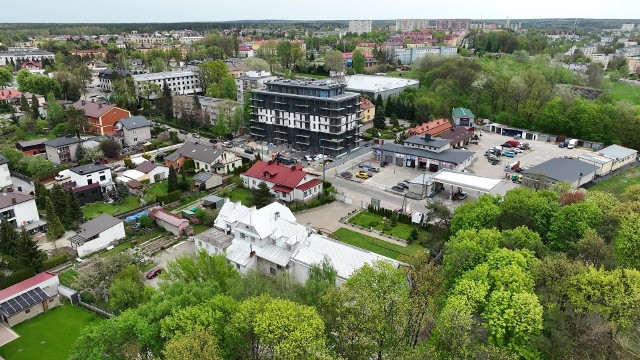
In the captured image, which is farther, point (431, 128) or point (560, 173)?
point (431, 128)

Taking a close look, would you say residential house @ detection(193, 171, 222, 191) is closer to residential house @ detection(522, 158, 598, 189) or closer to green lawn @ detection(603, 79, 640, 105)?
residential house @ detection(522, 158, 598, 189)

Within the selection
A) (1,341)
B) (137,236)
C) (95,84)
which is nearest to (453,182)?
(137,236)

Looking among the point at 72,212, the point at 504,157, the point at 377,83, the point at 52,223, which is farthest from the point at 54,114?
the point at 504,157

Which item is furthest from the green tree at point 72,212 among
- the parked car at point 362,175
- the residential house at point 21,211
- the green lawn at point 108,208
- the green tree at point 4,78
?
the green tree at point 4,78

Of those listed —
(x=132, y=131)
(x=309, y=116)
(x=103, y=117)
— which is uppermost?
(x=309, y=116)

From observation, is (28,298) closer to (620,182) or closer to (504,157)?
(504,157)

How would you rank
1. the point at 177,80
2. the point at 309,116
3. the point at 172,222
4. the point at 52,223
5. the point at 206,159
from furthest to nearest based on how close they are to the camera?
the point at 177,80, the point at 309,116, the point at 206,159, the point at 172,222, the point at 52,223
